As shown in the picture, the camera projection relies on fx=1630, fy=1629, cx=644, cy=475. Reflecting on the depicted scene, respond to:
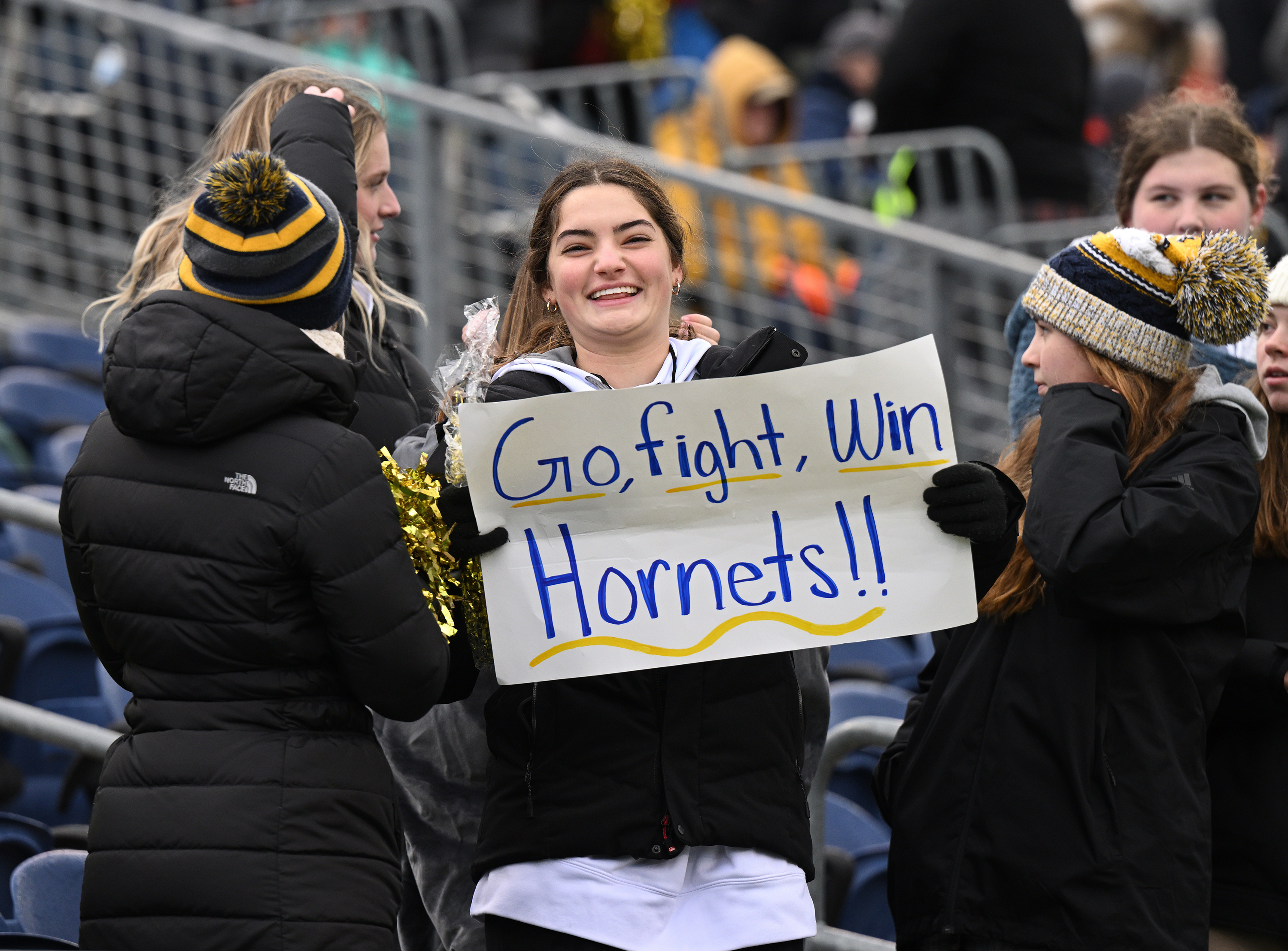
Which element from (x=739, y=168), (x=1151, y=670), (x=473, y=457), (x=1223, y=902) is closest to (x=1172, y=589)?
(x=1151, y=670)

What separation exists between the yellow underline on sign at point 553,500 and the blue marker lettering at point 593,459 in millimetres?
18

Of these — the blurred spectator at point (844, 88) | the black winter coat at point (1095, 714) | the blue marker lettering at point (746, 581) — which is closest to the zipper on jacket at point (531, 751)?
the blue marker lettering at point (746, 581)

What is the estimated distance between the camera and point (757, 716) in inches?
101

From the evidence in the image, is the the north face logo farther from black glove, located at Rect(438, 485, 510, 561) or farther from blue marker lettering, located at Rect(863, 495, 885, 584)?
blue marker lettering, located at Rect(863, 495, 885, 584)

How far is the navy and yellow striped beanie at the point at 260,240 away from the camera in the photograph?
2.42m

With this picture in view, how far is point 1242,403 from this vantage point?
2.81 meters

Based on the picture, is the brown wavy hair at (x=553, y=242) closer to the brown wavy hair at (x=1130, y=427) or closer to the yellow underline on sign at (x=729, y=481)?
the yellow underline on sign at (x=729, y=481)

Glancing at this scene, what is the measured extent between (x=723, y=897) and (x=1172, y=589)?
88cm

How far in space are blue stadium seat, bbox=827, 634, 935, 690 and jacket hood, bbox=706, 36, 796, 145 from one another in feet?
12.8

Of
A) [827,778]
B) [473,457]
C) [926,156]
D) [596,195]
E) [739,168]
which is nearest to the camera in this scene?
[473,457]

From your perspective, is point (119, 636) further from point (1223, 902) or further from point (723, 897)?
point (1223, 902)

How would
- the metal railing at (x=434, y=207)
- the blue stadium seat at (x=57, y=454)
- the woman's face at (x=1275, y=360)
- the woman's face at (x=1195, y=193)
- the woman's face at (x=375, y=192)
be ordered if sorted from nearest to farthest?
the woman's face at (x=1275, y=360)
the woman's face at (x=375, y=192)
the woman's face at (x=1195, y=193)
the blue stadium seat at (x=57, y=454)
the metal railing at (x=434, y=207)

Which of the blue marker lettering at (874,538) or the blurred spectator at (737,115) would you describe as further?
the blurred spectator at (737,115)

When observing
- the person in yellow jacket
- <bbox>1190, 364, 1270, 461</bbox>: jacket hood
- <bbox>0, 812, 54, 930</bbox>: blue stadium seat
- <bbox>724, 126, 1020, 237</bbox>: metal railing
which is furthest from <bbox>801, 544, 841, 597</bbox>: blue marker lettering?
<bbox>724, 126, 1020, 237</bbox>: metal railing
